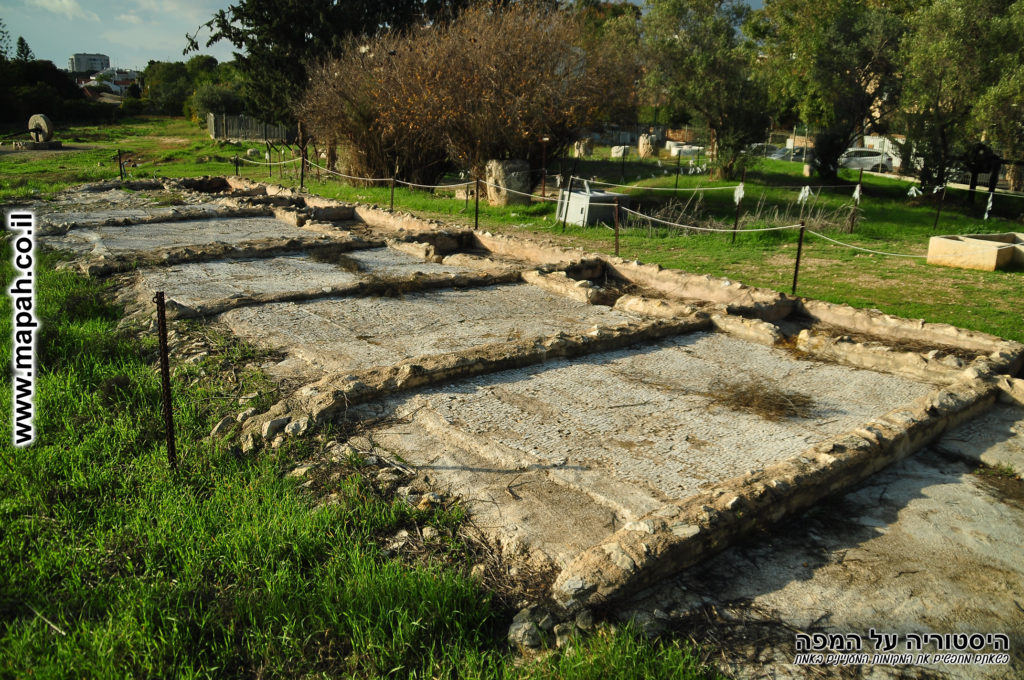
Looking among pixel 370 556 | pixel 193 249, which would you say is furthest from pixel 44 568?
pixel 193 249

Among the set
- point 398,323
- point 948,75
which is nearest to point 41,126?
point 398,323

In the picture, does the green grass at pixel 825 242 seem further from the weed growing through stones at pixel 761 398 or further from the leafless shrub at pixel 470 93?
the weed growing through stones at pixel 761 398

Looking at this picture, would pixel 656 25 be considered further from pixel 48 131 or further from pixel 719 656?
pixel 719 656

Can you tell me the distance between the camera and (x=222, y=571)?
3576 millimetres

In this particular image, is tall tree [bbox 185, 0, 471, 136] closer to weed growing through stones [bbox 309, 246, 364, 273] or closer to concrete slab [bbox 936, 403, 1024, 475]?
weed growing through stones [bbox 309, 246, 364, 273]

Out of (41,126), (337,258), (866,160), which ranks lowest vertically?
(337,258)

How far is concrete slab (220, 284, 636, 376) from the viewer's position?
271 inches

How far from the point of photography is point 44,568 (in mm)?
3471

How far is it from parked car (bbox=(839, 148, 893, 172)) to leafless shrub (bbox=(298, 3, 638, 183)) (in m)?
13.6

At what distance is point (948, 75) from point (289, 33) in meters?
20.1

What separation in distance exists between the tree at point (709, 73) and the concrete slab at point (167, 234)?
1454 centimetres

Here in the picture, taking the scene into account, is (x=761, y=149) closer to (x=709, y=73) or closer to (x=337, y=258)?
(x=709, y=73)

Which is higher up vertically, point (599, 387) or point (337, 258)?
point (337, 258)

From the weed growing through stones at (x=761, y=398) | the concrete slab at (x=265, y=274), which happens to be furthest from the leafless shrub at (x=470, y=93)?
the weed growing through stones at (x=761, y=398)
